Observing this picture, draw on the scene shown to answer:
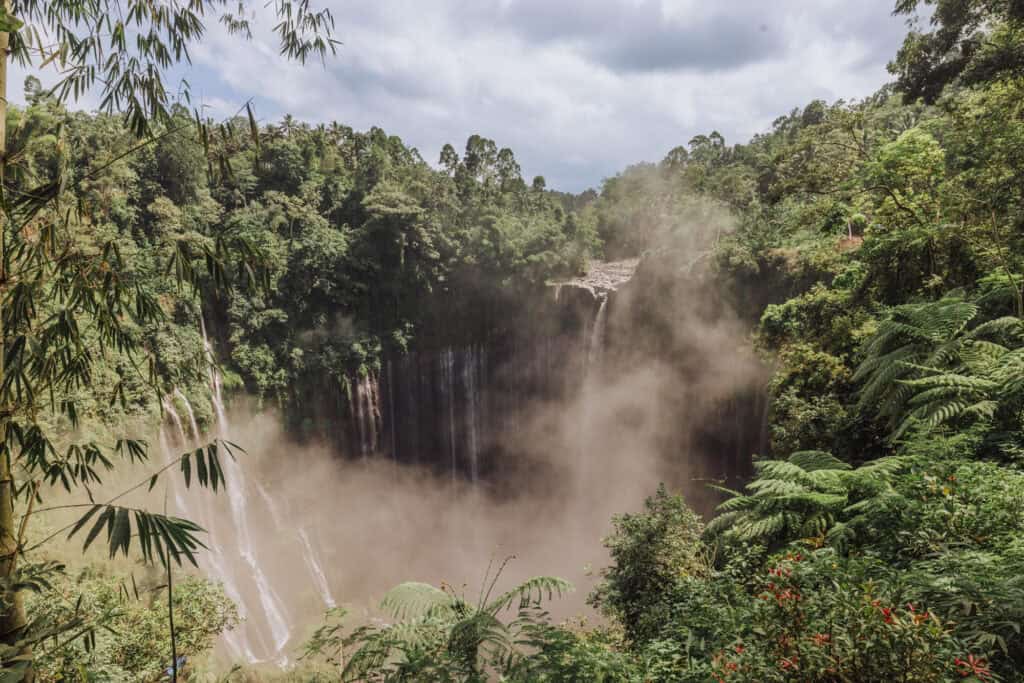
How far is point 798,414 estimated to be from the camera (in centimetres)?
892

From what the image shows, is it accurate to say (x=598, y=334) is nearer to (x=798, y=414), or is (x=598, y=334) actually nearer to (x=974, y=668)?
(x=798, y=414)

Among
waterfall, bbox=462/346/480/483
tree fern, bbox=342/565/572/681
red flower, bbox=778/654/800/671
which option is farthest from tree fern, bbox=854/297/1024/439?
waterfall, bbox=462/346/480/483

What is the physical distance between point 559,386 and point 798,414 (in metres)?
16.2

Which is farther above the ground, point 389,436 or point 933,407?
point 933,407

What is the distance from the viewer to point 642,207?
1133 inches

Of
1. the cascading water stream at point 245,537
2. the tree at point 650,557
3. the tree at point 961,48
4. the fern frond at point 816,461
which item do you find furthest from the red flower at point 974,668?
the cascading water stream at point 245,537

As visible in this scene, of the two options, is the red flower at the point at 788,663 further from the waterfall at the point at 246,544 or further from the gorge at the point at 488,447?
the waterfall at the point at 246,544

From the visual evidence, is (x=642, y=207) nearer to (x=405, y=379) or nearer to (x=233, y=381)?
(x=405, y=379)

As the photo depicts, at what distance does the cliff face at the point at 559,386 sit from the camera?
19766 millimetres

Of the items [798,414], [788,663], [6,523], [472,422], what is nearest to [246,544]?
[472,422]

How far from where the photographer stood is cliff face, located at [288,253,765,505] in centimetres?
1977

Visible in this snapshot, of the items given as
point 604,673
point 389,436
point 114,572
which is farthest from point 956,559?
point 389,436

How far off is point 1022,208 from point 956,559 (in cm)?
638

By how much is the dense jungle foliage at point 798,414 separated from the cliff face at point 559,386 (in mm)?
2121
